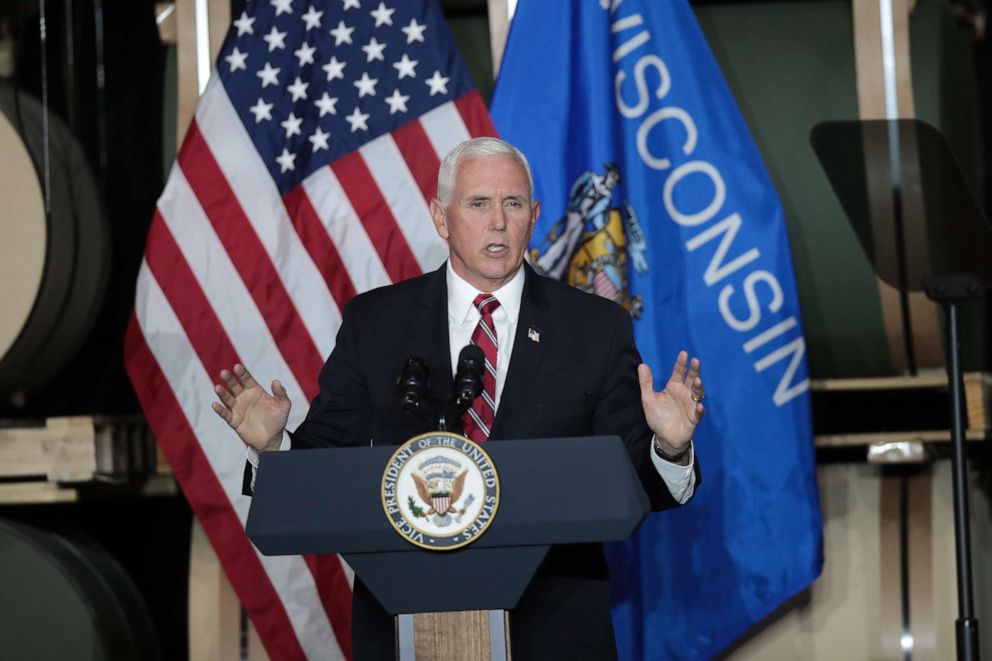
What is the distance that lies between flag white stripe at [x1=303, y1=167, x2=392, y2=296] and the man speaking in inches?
39.3

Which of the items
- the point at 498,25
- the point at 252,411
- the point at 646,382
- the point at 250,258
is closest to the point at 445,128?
the point at 498,25

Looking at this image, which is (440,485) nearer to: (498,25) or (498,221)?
(498,221)

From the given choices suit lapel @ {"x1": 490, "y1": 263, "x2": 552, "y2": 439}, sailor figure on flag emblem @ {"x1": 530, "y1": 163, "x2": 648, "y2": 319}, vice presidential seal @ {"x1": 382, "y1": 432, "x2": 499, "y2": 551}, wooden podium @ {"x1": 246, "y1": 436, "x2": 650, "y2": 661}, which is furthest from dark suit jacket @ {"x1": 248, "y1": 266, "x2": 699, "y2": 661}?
sailor figure on flag emblem @ {"x1": 530, "y1": 163, "x2": 648, "y2": 319}

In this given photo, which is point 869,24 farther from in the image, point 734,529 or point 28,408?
point 28,408

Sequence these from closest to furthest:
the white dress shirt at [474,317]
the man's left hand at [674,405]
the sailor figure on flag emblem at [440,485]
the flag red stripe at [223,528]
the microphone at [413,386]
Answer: the sailor figure on flag emblem at [440,485] → the microphone at [413,386] → the man's left hand at [674,405] → the white dress shirt at [474,317] → the flag red stripe at [223,528]

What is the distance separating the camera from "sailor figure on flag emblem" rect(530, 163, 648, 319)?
3.57m

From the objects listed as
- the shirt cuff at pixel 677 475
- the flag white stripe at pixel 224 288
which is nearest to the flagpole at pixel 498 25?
the flag white stripe at pixel 224 288

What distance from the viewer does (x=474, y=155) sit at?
2631mm

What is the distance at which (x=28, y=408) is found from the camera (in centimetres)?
412

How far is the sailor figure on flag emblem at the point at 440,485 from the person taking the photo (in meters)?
1.97

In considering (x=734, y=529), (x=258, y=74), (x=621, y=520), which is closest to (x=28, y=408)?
(x=258, y=74)

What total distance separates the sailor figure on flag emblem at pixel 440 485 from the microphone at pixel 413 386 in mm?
141

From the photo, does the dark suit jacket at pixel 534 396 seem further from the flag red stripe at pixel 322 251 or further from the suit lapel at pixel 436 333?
the flag red stripe at pixel 322 251

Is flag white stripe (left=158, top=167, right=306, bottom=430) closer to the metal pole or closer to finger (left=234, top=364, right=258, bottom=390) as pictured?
finger (left=234, top=364, right=258, bottom=390)
